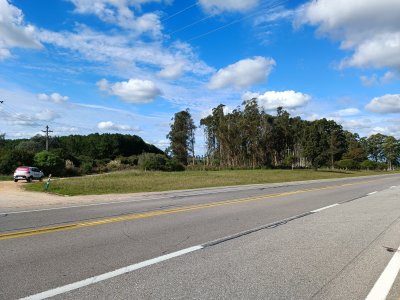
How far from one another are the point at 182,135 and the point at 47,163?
5048cm

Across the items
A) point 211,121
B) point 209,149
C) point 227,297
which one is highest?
point 211,121

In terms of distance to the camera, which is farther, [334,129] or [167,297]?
[334,129]

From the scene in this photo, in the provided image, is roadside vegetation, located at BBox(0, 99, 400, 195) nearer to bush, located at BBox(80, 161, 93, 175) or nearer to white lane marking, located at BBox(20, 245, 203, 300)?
bush, located at BBox(80, 161, 93, 175)

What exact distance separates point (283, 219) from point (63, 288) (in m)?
8.32

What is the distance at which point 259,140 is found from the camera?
92750 millimetres

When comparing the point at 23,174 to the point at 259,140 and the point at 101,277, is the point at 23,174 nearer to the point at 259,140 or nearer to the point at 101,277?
the point at 101,277

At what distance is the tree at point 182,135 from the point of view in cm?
10131

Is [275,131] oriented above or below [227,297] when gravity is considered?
above

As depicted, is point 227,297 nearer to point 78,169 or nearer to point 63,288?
point 63,288

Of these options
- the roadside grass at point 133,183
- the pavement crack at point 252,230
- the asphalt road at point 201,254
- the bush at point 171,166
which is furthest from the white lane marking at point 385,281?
the bush at point 171,166

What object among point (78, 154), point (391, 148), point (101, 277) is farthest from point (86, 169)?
point (391, 148)

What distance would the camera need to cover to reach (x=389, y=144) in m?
154

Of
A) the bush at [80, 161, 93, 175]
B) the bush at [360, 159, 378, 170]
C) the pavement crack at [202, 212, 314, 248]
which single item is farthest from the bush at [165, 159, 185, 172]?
the bush at [360, 159, 378, 170]

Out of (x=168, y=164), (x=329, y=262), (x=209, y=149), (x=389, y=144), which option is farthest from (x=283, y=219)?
(x=389, y=144)
